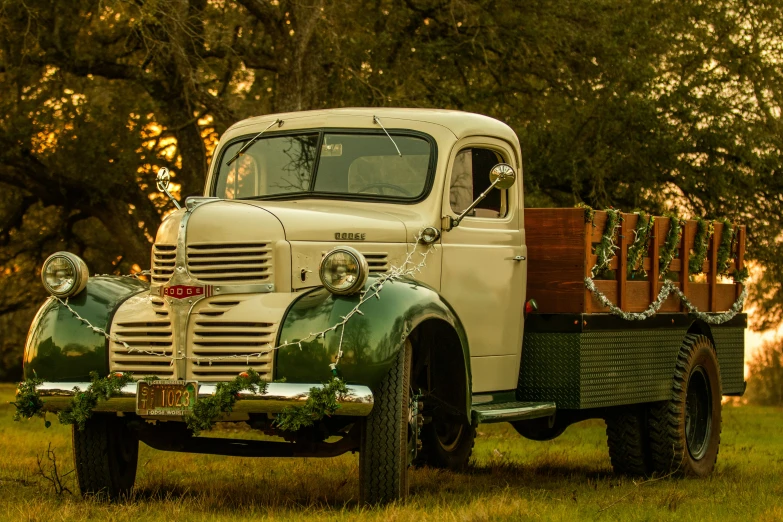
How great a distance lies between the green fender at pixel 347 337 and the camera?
624cm

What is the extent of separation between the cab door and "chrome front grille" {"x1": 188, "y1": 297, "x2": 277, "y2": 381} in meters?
1.50

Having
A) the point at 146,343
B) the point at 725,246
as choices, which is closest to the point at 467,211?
the point at 146,343

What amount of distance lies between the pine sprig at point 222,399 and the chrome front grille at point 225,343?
0.13m

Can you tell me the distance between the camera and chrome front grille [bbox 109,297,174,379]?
6.60 m

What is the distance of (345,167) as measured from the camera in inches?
305

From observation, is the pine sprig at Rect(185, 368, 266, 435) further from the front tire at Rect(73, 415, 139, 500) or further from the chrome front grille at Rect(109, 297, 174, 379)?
the front tire at Rect(73, 415, 139, 500)

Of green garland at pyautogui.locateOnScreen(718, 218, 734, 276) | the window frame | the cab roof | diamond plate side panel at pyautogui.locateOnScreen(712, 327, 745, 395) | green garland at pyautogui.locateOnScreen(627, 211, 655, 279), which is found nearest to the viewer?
the window frame

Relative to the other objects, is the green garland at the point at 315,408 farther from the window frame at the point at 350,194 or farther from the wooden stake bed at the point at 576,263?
the wooden stake bed at the point at 576,263

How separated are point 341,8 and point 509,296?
778 cm

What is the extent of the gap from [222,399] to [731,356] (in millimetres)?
5516

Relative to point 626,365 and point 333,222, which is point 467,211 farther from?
point 626,365

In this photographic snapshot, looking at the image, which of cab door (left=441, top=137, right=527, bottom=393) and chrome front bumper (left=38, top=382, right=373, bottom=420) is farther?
cab door (left=441, top=137, right=527, bottom=393)

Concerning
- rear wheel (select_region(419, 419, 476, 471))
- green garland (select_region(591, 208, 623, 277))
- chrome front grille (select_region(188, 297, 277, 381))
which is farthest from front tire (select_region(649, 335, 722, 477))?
chrome front grille (select_region(188, 297, 277, 381))

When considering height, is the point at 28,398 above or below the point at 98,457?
above
